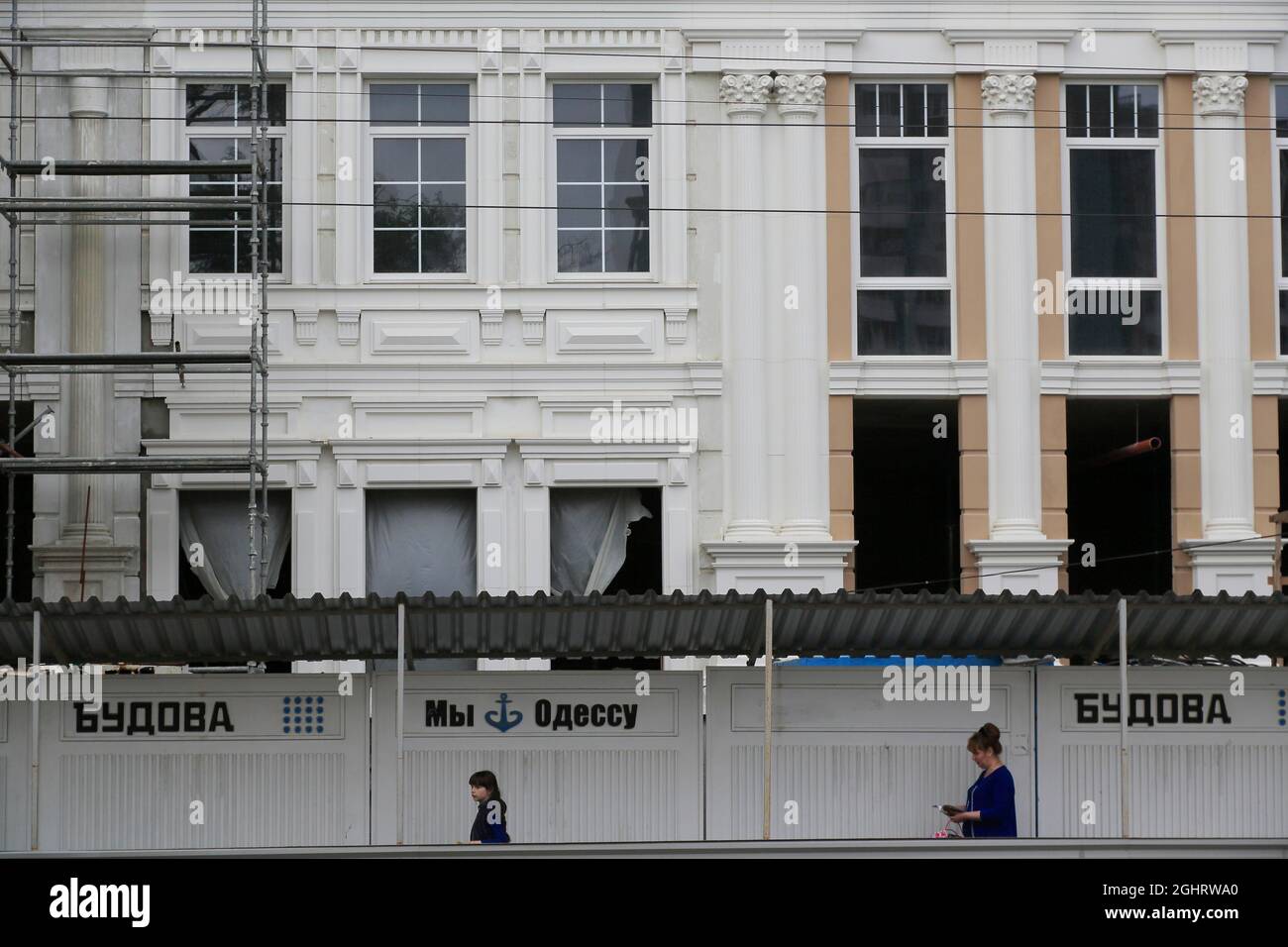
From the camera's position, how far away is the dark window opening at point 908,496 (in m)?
24.1

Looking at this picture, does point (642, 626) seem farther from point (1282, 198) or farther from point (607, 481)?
point (1282, 198)

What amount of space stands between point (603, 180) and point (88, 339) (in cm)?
586

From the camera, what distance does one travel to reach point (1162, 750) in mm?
17500

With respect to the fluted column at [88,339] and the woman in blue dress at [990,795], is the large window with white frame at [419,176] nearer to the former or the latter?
the fluted column at [88,339]

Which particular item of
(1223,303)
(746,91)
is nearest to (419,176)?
(746,91)

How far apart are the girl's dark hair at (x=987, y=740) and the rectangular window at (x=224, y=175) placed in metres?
10.6

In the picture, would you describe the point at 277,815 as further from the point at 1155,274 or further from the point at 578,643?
the point at 1155,274

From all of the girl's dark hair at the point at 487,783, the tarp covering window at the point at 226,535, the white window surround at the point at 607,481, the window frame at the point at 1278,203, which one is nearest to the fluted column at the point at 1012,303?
the window frame at the point at 1278,203

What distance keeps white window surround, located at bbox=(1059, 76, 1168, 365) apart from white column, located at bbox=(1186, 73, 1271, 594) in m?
0.37

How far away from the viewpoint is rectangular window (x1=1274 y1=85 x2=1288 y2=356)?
77.9ft

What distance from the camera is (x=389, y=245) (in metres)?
23.5

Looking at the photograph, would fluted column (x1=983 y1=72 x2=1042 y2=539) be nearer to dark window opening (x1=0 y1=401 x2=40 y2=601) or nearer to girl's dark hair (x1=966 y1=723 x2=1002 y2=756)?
girl's dark hair (x1=966 y1=723 x2=1002 y2=756)

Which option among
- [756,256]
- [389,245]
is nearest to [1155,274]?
[756,256]

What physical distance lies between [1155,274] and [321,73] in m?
9.49
